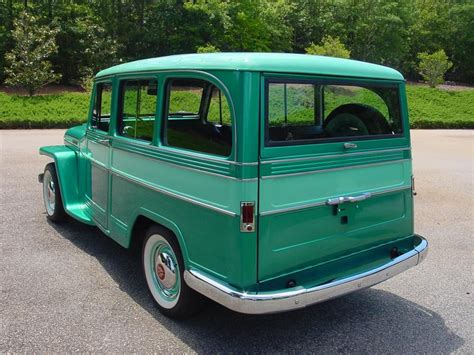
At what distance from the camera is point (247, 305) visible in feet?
9.38

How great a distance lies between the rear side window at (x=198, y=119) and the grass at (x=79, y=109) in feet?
52.5

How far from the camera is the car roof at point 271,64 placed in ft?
9.77

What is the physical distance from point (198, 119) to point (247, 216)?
59.8 inches

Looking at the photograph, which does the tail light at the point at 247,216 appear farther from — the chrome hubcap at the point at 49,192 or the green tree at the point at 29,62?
the green tree at the point at 29,62

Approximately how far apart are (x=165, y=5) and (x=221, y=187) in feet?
123

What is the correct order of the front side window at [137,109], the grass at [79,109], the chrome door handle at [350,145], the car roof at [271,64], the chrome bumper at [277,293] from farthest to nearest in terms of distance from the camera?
the grass at [79,109] < the front side window at [137,109] < the chrome door handle at [350,145] < the car roof at [271,64] < the chrome bumper at [277,293]

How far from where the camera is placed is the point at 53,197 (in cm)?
586

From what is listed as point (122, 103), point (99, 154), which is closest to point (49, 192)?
point (99, 154)

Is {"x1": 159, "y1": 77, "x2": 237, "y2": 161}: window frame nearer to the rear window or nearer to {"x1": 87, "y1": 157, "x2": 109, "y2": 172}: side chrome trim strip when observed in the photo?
the rear window

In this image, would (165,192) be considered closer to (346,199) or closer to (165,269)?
→ (165,269)

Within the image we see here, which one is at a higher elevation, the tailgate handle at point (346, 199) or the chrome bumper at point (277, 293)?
the tailgate handle at point (346, 199)

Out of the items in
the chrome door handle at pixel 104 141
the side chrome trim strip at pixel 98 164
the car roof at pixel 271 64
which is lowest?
the side chrome trim strip at pixel 98 164

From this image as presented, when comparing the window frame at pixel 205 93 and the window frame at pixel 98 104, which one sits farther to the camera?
the window frame at pixel 98 104

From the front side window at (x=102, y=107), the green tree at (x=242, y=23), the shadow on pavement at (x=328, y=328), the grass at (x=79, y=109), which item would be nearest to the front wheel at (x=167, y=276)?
the shadow on pavement at (x=328, y=328)
